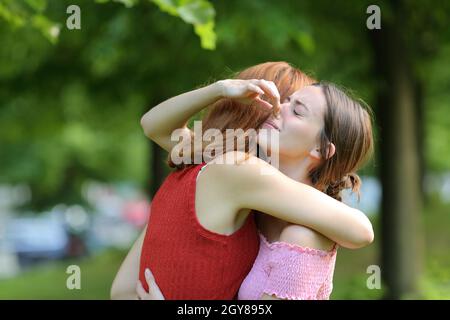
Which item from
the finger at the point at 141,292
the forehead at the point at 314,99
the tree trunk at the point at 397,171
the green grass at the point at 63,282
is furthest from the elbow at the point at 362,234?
the green grass at the point at 63,282

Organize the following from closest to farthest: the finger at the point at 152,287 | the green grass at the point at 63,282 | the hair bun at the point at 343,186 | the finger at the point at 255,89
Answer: the finger at the point at 255,89, the finger at the point at 152,287, the hair bun at the point at 343,186, the green grass at the point at 63,282

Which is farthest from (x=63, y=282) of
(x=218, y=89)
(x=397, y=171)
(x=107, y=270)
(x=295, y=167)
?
(x=218, y=89)

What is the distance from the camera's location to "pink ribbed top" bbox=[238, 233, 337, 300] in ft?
7.50

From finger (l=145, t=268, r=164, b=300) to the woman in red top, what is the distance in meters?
0.02

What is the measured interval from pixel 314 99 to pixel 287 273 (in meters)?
0.60

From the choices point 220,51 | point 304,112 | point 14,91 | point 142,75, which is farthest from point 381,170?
point 304,112

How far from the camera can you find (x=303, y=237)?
7.60 ft

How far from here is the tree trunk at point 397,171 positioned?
728cm

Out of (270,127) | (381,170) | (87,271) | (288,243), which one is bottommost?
(87,271)

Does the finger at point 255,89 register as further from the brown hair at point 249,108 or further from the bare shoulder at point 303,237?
the bare shoulder at point 303,237

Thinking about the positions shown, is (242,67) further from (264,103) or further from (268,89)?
(268,89)
